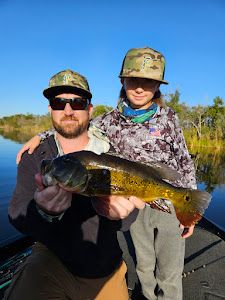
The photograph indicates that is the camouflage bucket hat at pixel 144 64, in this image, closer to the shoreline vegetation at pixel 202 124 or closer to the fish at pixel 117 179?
the fish at pixel 117 179

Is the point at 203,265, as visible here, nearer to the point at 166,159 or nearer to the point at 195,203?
the point at 166,159

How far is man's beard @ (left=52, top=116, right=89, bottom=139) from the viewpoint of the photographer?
10.2 ft

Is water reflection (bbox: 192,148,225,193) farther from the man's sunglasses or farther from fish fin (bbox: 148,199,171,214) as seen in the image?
the man's sunglasses

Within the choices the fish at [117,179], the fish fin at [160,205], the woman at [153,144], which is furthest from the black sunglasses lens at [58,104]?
the fish fin at [160,205]

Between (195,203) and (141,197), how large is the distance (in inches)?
22.5

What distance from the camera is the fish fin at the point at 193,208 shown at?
261cm

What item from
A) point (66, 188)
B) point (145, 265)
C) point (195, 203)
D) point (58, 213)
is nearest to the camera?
point (66, 188)

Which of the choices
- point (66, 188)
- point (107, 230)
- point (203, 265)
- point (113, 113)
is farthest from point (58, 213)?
point (203, 265)

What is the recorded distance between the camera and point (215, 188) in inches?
570

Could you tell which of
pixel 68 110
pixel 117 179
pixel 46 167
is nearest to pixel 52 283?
pixel 117 179

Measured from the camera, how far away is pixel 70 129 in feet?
10.1

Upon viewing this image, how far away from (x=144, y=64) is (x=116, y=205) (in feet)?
5.59

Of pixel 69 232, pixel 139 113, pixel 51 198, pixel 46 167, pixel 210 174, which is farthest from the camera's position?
pixel 210 174

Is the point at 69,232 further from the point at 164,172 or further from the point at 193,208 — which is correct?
the point at 193,208
